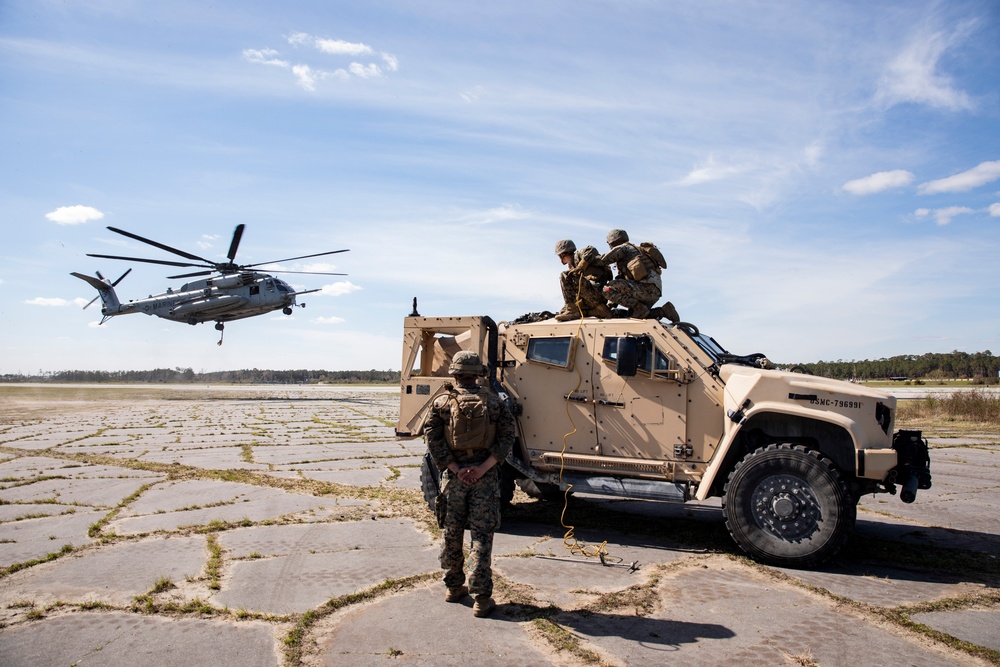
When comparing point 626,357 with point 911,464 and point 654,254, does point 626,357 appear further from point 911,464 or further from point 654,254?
point 911,464

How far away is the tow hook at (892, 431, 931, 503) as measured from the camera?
5445mm

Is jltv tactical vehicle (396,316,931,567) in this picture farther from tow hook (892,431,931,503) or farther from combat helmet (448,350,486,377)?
combat helmet (448,350,486,377)

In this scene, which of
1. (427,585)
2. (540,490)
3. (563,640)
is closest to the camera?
(563,640)

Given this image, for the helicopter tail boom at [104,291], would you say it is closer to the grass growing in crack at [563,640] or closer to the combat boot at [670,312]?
the combat boot at [670,312]

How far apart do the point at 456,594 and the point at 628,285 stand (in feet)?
12.2

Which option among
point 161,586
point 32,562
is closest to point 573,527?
point 161,586

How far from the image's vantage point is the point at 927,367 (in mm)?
56219

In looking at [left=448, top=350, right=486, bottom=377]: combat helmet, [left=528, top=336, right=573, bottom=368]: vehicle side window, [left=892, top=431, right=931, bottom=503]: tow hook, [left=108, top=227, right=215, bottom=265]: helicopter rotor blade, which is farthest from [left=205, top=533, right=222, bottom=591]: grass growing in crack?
[left=108, top=227, right=215, bottom=265]: helicopter rotor blade

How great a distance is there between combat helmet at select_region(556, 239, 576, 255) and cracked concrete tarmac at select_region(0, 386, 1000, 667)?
2.99m

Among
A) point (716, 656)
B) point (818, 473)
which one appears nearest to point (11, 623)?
point (716, 656)

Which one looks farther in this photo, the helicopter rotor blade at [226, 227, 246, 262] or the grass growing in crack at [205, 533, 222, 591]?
the helicopter rotor blade at [226, 227, 246, 262]

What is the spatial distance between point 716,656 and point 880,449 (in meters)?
2.69

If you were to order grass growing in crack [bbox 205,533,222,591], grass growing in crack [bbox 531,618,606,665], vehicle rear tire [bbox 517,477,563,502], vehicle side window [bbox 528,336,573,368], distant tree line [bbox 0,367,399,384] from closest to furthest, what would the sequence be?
1. grass growing in crack [bbox 531,618,606,665]
2. grass growing in crack [bbox 205,533,222,591]
3. vehicle side window [bbox 528,336,573,368]
4. vehicle rear tire [bbox 517,477,563,502]
5. distant tree line [bbox 0,367,399,384]

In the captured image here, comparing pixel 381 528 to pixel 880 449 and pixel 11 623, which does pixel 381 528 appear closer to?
pixel 11 623
